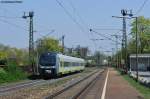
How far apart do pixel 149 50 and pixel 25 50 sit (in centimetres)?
6504

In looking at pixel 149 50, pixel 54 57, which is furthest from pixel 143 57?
pixel 54 57

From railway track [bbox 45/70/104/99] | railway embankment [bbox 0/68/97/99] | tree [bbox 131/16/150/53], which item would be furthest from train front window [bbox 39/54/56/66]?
tree [bbox 131/16/150/53]

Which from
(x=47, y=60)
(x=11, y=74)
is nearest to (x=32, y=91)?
(x=11, y=74)

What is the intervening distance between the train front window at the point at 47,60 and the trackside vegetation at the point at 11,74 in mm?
2899

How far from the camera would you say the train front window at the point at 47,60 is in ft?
200

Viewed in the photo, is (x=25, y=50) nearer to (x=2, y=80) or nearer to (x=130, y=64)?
(x=130, y=64)

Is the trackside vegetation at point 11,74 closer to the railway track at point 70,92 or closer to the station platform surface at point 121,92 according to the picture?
the railway track at point 70,92

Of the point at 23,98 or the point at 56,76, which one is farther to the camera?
the point at 56,76

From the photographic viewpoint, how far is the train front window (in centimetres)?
6088

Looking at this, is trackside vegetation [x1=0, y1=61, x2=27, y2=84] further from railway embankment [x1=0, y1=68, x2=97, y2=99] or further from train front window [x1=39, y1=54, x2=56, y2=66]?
railway embankment [x1=0, y1=68, x2=97, y2=99]

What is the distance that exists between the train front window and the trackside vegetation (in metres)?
2.90

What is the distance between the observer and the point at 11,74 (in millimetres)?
56469

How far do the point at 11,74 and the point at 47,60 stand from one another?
6.28 metres

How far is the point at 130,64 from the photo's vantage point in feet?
301
